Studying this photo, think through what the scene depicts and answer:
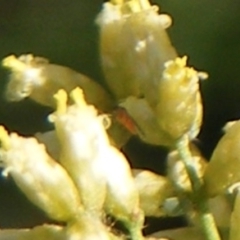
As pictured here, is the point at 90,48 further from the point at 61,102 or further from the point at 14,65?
the point at 61,102

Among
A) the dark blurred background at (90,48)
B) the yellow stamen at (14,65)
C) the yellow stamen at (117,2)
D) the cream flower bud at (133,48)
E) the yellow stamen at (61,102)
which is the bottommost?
the yellow stamen at (61,102)

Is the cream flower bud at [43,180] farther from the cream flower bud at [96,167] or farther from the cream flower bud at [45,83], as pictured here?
the cream flower bud at [45,83]

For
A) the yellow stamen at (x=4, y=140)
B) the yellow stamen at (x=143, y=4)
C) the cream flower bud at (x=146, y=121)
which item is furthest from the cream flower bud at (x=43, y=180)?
the yellow stamen at (x=143, y=4)

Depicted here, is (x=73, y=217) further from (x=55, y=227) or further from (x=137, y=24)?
(x=137, y=24)

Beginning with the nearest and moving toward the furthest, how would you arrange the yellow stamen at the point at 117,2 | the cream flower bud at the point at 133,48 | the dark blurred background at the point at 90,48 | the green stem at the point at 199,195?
the green stem at the point at 199,195 → the cream flower bud at the point at 133,48 → the yellow stamen at the point at 117,2 → the dark blurred background at the point at 90,48

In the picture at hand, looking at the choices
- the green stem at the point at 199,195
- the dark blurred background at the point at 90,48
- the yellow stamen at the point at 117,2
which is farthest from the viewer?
the dark blurred background at the point at 90,48

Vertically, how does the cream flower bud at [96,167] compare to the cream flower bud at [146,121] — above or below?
below

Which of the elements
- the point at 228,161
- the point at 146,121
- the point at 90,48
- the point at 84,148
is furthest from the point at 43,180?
the point at 90,48

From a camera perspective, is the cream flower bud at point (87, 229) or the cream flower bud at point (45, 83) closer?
the cream flower bud at point (87, 229)
